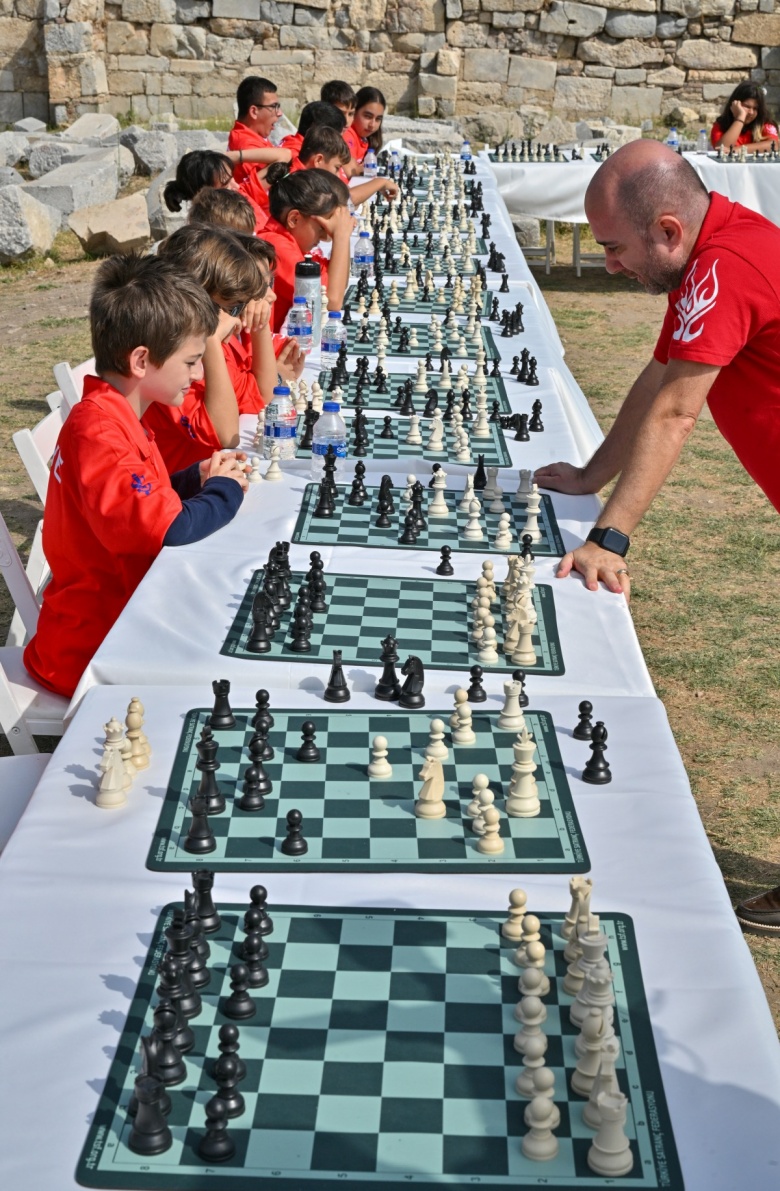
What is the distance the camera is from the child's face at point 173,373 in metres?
3.12

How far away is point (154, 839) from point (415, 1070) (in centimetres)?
65

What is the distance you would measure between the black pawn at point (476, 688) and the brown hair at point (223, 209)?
2.79 metres

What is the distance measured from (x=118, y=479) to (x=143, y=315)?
408 mm

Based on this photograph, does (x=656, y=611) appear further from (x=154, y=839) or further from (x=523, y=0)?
(x=523, y=0)

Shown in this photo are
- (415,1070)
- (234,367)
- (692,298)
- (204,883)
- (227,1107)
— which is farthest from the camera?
(234,367)

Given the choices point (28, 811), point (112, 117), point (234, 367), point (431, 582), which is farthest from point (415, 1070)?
point (112, 117)

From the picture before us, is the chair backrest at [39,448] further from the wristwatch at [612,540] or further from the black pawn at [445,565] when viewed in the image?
the wristwatch at [612,540]

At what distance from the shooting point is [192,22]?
53.2ft

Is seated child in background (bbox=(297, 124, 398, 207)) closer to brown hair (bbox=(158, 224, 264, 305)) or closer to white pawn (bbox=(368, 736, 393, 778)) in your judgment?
brown hair (bbox=(158, 224, 264, 305))

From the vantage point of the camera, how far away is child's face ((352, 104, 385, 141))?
32.1 ft

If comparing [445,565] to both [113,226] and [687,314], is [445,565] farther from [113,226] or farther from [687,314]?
[113,226]

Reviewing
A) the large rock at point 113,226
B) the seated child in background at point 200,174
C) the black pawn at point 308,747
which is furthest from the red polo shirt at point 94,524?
the large rock at point 113,226

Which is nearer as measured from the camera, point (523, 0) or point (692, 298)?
point (692, 298)

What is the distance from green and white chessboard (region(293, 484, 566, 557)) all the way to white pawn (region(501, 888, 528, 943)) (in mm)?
1531
